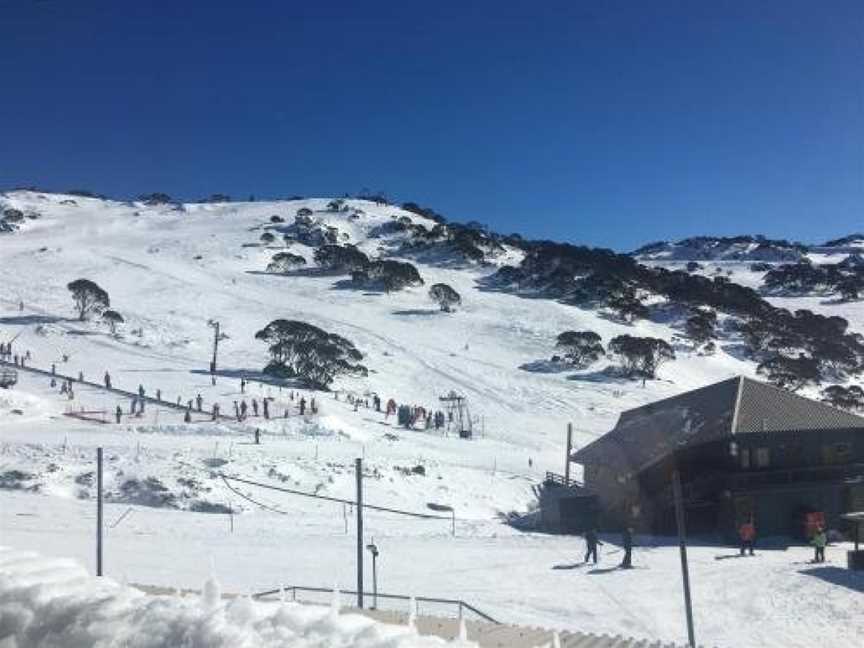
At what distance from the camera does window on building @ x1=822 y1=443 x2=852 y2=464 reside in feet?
92.4

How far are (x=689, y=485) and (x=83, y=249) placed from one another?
92844mm

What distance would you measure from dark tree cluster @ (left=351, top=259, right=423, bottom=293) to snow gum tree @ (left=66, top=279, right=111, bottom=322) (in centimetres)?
2946

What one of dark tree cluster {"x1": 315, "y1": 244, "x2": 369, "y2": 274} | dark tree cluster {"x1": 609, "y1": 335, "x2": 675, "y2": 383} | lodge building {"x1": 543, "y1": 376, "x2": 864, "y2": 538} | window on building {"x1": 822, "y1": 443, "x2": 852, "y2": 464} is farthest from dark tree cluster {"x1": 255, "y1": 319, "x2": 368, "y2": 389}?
dark tree cluster {"x1": 315, "y1": 244, "x2": 369, "y2": 274}

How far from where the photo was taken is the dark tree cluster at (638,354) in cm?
6238

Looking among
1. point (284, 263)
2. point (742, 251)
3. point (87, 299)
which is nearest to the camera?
point (87, 299)

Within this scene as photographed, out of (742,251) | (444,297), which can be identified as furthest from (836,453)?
(742,251)

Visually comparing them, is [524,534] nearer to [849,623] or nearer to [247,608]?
[849,623]

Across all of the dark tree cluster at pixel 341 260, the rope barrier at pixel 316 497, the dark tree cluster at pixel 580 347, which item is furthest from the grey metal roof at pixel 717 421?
the dark tree cluster at pixel 341 260

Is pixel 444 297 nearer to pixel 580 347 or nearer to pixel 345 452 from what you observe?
pixel 580 347

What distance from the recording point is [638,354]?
207 ft

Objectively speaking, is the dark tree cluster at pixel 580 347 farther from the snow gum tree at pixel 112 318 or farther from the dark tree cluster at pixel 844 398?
the snow gum tree at pixel 112 318

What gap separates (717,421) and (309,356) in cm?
2792

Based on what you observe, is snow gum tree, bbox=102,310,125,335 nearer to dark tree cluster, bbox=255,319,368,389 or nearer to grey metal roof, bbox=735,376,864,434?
dark tree cluster, bbox=255,319,368,389

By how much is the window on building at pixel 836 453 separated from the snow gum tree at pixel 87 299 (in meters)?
52.9
